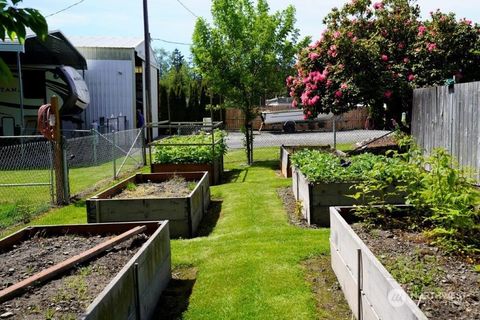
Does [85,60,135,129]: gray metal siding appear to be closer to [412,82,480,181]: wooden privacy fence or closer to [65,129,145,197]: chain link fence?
[65,129,145,197]: chain link fence

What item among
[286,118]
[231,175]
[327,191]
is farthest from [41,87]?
[327,191]

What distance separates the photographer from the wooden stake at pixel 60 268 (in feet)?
12.8

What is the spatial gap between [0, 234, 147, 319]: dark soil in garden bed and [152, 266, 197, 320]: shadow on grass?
0.60m

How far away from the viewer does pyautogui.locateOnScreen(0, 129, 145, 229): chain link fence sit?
417 inches

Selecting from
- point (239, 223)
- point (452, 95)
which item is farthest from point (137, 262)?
point (452, 95)

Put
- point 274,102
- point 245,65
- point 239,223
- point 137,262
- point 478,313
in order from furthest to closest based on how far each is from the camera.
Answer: point 274,102 → point 245,65 → point 239,223 → point 137,262 → point 478,313

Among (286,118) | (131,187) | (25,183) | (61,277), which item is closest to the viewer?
(61,277)

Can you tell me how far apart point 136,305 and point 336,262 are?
2269mm

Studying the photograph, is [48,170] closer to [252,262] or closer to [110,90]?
[252,262]

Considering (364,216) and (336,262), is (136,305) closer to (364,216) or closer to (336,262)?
(336,262)

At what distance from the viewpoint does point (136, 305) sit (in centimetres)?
429

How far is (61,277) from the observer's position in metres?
4.39

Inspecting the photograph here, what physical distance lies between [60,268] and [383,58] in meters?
11.4

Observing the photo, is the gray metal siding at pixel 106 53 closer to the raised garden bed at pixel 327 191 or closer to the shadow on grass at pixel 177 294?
the raised garden bed at pixel 327 191
